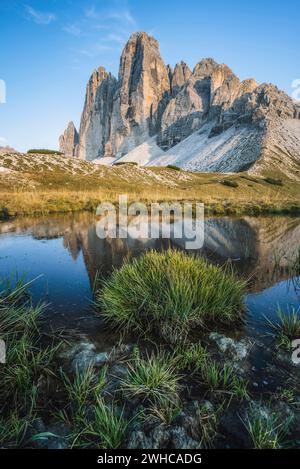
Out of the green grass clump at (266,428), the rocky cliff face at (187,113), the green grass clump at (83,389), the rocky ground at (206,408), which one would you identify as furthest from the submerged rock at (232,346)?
the rocky cliff face at (187,113)

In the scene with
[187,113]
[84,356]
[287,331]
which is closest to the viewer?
[84,356]

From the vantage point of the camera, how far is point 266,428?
2514mm

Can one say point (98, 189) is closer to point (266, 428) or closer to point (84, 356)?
point (84, 356)

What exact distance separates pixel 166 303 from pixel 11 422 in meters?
2.53

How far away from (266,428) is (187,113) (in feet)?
547

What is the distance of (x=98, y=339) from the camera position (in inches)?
163

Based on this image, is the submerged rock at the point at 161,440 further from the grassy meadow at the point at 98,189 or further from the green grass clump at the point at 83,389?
the grassy meadow at the point at 98,189

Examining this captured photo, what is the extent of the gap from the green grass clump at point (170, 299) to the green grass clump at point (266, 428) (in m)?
1.48

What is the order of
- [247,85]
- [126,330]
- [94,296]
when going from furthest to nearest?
[247,85]
[94,296]
[126,330]

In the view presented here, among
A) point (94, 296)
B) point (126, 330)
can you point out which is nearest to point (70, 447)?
point (126, 330)

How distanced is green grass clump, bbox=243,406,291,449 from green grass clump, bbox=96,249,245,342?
1.48 m

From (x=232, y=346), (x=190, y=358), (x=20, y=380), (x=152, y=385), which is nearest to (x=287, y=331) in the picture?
(x=232, y=346)

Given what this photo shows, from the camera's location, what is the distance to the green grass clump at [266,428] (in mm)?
2416
